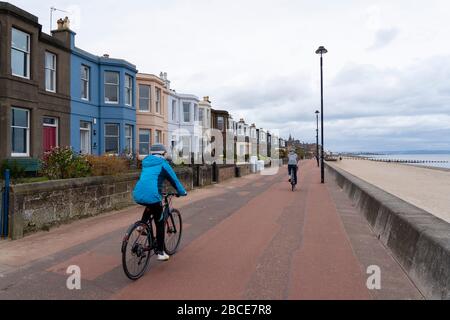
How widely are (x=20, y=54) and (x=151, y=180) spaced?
50.2 ft

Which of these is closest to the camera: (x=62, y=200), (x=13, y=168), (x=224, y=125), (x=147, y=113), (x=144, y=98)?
(x=62, y=200)

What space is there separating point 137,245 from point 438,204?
1268 centimetres

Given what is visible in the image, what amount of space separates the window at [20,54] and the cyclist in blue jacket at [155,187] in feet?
47.4

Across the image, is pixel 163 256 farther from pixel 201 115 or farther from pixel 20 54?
pixel 201 115

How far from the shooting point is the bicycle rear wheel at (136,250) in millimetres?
5195

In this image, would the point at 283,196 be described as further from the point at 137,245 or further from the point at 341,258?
the point at 137,245

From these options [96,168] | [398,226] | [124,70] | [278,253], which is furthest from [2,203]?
[124,70]

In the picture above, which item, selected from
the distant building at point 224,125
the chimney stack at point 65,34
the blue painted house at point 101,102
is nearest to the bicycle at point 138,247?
the blue painted house at point 101,102

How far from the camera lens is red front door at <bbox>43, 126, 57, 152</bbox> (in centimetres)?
1994

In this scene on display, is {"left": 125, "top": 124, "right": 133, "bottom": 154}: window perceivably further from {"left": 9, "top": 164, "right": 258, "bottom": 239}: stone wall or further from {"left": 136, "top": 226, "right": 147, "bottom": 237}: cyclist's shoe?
{"left": 136, "top": 226, "right": 147, "bottom": 237}: cyclist's shoe

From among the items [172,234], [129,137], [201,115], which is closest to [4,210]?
[172,234]

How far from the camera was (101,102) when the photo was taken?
966 inches

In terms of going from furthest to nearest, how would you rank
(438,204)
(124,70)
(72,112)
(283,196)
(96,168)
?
(124,70) < (72,112) < (283,196) < (438,204) < (96,168)

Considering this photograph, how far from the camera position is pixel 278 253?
22.3ft
